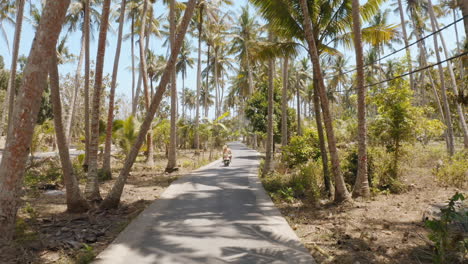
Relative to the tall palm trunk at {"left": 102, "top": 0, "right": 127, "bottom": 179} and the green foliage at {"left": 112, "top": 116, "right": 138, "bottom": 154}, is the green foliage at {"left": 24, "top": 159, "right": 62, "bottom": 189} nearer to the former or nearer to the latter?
the tall palm trunk at {"left": 102, "top": 0, "right": 127, "bottom": 179}

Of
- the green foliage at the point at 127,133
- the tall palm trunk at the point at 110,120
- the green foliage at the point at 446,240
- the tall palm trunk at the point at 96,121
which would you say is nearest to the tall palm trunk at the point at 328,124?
the green foliage at the point at 446,240

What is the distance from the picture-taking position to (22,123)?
4578 mm

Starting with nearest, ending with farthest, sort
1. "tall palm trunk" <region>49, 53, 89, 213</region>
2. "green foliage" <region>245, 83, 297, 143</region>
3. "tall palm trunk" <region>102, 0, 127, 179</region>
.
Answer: "tall palm trunk" <region>49, 53, 89, 213</region>, "tall palm trunk" <region>102, 0, 127, 179</region>, "green foliage" <region>245, 83, 297, 143</region>

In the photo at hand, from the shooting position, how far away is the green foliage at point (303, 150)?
13.2m

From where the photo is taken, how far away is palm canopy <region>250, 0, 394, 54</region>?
9172 millimetres

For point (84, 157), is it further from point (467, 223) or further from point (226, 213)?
point (467, 223)

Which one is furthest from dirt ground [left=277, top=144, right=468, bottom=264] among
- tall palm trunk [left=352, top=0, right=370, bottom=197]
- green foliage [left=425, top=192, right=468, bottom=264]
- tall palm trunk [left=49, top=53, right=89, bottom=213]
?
tall palm trunk [left=49, top=53, right=89, bottom=213]

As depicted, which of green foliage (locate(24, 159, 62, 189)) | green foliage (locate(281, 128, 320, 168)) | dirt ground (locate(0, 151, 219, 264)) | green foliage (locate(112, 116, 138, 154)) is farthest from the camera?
green foliage (locate(112, 116, 138, 154))

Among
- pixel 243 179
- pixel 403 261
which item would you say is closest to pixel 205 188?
pixel 243 179

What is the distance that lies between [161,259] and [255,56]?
783 cm

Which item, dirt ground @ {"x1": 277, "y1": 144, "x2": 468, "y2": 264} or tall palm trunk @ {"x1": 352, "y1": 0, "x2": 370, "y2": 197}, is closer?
dirt ground @ {"x1": 277, "y1": 144, "x2": 468, "y2": 264}

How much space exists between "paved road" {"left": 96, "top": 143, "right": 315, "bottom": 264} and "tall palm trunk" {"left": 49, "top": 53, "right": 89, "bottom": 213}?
1.53 metres

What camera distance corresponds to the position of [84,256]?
4.41 metres

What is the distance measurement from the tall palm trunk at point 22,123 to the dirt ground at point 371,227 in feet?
15.6
